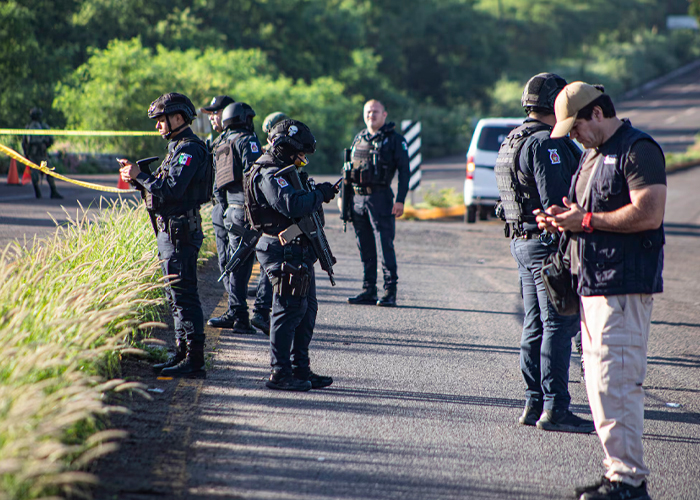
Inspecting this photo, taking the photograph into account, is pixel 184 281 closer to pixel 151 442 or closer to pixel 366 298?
pixel 151 442

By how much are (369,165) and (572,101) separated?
4.30 meters

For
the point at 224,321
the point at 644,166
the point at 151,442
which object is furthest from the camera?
the point at 224,321

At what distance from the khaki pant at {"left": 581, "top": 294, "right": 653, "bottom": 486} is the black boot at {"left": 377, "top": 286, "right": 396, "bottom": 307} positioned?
442cm

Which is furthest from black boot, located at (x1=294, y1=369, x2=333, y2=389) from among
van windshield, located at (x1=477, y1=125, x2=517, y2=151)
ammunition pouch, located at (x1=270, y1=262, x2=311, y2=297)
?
van windshield, located at (x1=477, y1=125, x2=517, y2=151)

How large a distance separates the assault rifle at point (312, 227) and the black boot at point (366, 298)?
2.79 meters

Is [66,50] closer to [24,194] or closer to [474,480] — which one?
[24,194]

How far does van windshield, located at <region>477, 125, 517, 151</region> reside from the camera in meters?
14.9

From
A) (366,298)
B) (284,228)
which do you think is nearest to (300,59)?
(366,298)

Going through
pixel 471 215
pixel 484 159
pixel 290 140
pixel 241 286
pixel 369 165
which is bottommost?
pixel 471 215

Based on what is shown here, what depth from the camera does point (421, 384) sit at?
214 inches

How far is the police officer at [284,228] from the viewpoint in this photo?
496cm

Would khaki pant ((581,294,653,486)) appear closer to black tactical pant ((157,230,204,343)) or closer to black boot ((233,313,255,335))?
black tactical pant ((157,230,204,343))

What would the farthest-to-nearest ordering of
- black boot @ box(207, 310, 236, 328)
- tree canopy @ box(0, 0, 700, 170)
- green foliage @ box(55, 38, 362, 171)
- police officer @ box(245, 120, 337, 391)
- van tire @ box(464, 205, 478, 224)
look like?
tree canopy @ box(0, 0, 700, 170) < green foliage @ box(55, 38, 362, 171) < van tire @ box(464, 205, 478, 224) < black boot @ box(207, 310, 236, 328) < police officer @ box(245, 120, 337, 391)

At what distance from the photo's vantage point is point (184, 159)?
515 cm
